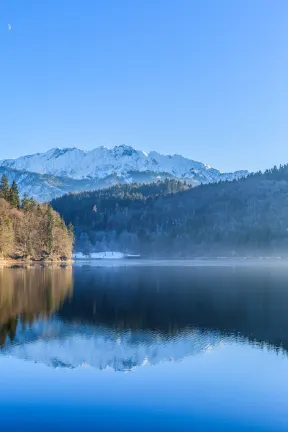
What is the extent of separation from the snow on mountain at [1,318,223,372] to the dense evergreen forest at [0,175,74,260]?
267 ft

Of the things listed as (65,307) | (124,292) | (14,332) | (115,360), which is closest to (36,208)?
(124,292)

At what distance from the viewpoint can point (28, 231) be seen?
133375 millimetres

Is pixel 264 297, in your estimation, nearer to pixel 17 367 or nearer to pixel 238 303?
pixel 238 303

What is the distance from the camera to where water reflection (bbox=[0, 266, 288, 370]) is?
33.1 meters

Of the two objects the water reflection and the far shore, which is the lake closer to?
the water reflection

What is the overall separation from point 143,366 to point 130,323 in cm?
1462

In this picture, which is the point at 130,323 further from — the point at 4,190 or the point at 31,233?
the point at 4,190

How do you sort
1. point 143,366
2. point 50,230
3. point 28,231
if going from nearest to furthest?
point 143,366
point 28,231
point 50,230

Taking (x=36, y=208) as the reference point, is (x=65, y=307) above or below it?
below

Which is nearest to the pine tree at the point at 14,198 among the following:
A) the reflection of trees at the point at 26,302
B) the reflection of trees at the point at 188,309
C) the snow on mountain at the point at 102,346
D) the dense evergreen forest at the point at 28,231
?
the dense evergreen forest at the point at 28,231

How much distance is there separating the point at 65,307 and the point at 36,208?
325 ft

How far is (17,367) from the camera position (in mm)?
28953

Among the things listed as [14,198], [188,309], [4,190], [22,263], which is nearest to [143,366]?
[188,309]

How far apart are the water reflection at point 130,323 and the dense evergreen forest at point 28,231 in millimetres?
52957
